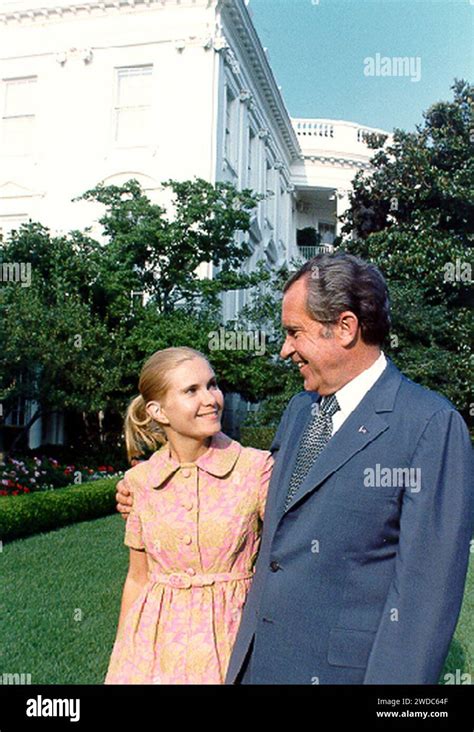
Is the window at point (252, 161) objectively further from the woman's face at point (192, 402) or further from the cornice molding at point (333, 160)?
the woman's face at point (192, 402)

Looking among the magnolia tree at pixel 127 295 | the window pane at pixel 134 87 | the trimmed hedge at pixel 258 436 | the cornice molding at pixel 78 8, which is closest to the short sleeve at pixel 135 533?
the magnolia tree at pixel 127 295

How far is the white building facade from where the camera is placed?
18234 millimetres

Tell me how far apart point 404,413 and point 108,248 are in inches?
508

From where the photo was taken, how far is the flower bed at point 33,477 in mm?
10805

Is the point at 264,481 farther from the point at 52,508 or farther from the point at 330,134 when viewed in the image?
the point at 330,134

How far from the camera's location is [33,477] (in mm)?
11570

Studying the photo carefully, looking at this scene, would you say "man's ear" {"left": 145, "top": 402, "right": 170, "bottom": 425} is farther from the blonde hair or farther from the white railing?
the white railing

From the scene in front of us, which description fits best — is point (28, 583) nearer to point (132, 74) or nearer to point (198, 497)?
point (198, 497)

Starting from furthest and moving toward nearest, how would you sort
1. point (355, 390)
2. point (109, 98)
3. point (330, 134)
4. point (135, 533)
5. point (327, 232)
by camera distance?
point (327, 232) < point (330, 134) < point (109, 98) < point (135, 533) < point (355, 390)

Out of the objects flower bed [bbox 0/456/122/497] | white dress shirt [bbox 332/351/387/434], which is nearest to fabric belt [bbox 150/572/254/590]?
white dress shirt [bbox 332/351/387/434]

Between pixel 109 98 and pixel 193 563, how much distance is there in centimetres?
1804

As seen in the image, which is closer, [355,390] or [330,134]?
[355,390]

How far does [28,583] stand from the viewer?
22.6 ft

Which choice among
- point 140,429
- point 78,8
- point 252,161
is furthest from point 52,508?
point 252,161
